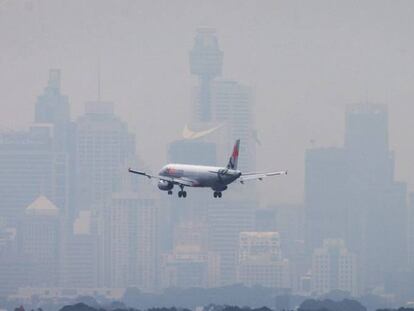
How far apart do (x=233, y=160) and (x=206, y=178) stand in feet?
9.43

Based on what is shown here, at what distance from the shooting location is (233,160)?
200 m

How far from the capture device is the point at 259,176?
648ft

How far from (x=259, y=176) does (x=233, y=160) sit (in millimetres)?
3249

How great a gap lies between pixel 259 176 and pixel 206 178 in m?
5.06

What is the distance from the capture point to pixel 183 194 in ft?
652

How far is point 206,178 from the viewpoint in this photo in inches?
7859

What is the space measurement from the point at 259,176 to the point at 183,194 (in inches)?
273

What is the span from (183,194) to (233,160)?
213 inches
